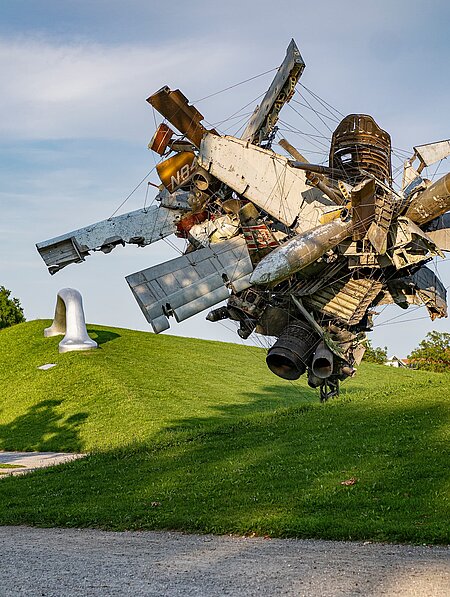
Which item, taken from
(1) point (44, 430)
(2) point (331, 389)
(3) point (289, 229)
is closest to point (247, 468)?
(2) point (331, 389)

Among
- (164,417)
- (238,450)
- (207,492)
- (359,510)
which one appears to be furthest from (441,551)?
(164,417)

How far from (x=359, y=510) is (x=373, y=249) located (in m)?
5.89

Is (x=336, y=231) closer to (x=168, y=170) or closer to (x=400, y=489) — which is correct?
(x=168, y=170)

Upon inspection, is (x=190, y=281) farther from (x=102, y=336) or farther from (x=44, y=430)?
(x=102, y=336)

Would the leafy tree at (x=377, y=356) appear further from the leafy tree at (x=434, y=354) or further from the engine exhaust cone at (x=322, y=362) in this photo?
the engine exhaust cone at (x=322, y=362)

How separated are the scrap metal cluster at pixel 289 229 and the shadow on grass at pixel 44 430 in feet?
51.7

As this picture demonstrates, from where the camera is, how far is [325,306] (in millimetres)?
16516

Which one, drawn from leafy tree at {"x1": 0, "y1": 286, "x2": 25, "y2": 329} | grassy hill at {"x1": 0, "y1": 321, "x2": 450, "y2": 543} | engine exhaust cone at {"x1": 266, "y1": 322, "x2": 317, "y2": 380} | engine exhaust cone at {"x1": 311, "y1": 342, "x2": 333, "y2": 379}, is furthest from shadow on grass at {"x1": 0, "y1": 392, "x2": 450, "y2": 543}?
leafy tree at {"x1": 0, "y1": 286, "x2": 25, "y2": 329}

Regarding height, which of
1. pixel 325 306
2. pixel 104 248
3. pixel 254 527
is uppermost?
pixel 104 248

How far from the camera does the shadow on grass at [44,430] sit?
101ft

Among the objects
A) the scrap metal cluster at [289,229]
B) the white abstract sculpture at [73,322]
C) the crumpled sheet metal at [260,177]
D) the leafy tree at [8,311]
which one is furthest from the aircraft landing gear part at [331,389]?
the leafy tree at [8,311]

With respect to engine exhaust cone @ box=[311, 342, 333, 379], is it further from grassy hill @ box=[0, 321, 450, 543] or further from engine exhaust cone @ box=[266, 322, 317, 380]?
grassy hill @ box=[0, 321, 450, 543]

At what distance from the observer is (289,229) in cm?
1605

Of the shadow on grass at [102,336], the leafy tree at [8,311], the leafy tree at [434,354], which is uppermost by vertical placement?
the leafy tree at [8,311]
